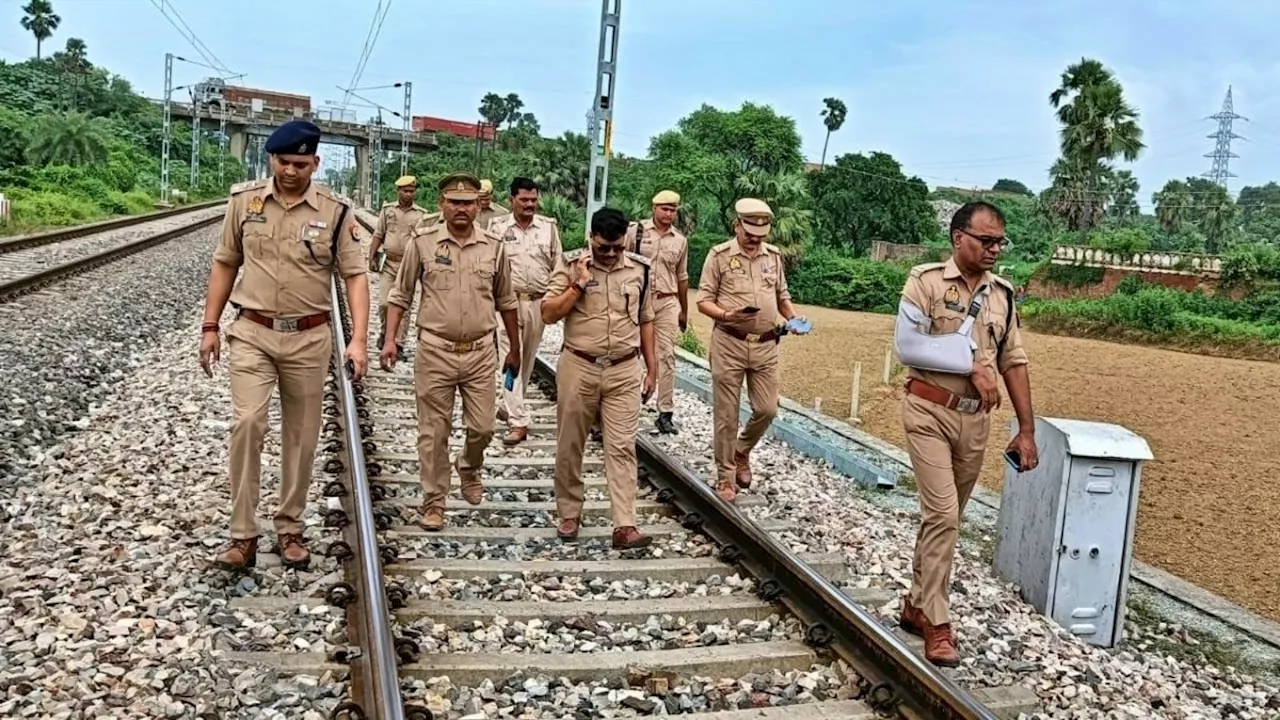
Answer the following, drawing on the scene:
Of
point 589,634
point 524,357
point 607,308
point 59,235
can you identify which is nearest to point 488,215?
point 524,357

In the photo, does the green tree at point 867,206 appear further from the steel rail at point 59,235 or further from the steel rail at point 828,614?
the steel rail at point 828,614

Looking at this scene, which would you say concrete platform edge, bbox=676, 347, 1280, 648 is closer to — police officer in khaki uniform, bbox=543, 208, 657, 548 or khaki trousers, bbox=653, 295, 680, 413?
khaki trousers, bbox=653, 295, 680, 413

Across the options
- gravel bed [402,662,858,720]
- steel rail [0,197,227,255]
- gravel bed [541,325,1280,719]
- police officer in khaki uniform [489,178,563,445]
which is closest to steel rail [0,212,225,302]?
steel rail [0,197,227,255]

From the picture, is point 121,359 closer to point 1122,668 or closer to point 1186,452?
point 1122,668

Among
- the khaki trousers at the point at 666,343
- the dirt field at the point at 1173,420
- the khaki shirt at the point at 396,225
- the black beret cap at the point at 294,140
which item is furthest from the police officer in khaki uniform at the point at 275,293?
the khaki shirt at the point at 396,225

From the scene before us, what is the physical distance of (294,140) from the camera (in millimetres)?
4578

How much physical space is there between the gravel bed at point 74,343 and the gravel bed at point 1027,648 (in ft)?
14.8

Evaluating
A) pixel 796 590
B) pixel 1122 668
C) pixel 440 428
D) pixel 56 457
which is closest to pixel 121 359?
pixel 56 457

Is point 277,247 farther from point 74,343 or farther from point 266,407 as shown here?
point 74,343

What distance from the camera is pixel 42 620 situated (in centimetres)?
402

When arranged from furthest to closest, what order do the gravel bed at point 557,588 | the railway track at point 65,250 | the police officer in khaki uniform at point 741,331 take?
the railway track at point 65,250, the police officer in khaki uniform at point 741,331, the gravel bed at point 557,588

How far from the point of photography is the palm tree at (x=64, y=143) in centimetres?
4709

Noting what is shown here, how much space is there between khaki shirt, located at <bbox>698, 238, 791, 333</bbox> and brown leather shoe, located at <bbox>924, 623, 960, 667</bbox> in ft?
8.43

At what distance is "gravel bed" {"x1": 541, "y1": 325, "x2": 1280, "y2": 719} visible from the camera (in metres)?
4.37
